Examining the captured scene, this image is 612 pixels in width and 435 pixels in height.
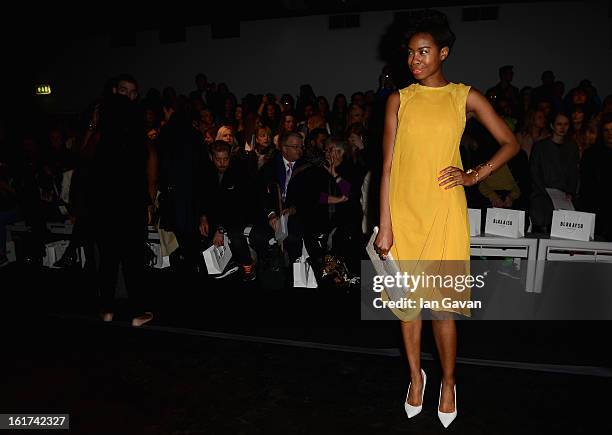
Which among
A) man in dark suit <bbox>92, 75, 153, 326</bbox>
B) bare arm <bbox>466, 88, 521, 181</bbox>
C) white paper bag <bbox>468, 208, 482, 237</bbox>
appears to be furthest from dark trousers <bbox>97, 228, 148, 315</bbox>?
white paper bag <bbox>468, 208, 482, 237</bbox>

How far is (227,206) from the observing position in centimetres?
410

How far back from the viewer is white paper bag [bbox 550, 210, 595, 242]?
3412 mm

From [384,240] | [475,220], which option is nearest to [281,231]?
[475,220]

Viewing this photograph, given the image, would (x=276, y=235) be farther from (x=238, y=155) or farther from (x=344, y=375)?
(x=344, y=375)

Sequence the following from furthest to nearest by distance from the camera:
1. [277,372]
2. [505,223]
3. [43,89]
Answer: [43,89] < [505,223] < [277,372]

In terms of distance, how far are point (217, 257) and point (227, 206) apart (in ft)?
1.37

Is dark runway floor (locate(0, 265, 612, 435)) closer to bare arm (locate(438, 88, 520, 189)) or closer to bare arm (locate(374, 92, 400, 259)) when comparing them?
bare arm (locate(374, 92, 400, 259))

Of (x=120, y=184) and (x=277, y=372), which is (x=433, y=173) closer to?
(x=277, y=372)

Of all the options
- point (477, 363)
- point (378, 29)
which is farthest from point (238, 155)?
point (378, 29)

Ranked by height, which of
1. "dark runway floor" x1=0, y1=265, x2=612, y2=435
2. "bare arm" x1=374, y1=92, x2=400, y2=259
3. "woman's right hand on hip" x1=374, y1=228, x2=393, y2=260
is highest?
"bare arm" x1=374, y1=92, x2=400, y2=259

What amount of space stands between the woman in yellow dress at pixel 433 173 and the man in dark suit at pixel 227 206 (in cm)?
212

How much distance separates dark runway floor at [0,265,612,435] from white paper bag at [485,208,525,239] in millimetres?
703

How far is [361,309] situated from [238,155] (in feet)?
5.40

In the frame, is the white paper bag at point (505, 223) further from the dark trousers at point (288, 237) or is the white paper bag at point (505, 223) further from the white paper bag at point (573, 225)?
the dark trousers at point (288, 237)
